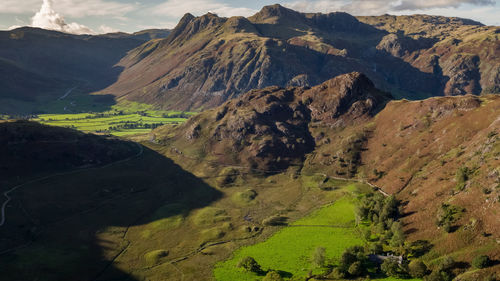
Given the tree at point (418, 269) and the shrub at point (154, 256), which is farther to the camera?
the shrub at point (154, 256)

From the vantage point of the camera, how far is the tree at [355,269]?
10071cm

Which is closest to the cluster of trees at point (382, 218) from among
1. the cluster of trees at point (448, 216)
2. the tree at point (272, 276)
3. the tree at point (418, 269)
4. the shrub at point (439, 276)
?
the cluster of trees at point (448, 216)

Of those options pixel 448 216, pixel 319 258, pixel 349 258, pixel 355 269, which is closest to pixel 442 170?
pixel 448 216

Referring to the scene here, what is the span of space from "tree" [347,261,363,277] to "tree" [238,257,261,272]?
3078 centimetres

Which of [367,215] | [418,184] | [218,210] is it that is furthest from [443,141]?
[218,210]

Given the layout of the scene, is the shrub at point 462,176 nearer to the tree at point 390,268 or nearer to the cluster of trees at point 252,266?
the tree at point 390,268

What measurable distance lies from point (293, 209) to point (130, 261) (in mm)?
77792

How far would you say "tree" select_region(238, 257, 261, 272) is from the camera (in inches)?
4471

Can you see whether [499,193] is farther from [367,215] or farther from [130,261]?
[130,261]

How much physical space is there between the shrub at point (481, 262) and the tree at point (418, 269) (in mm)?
12640

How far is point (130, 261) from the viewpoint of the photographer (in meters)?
128

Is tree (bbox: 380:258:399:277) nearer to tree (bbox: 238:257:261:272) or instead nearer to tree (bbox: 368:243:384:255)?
tree (bbox: 368:243:384:255)

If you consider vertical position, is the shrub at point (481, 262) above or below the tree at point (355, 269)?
above

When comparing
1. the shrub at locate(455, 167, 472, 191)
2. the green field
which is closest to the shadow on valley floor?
the green field
